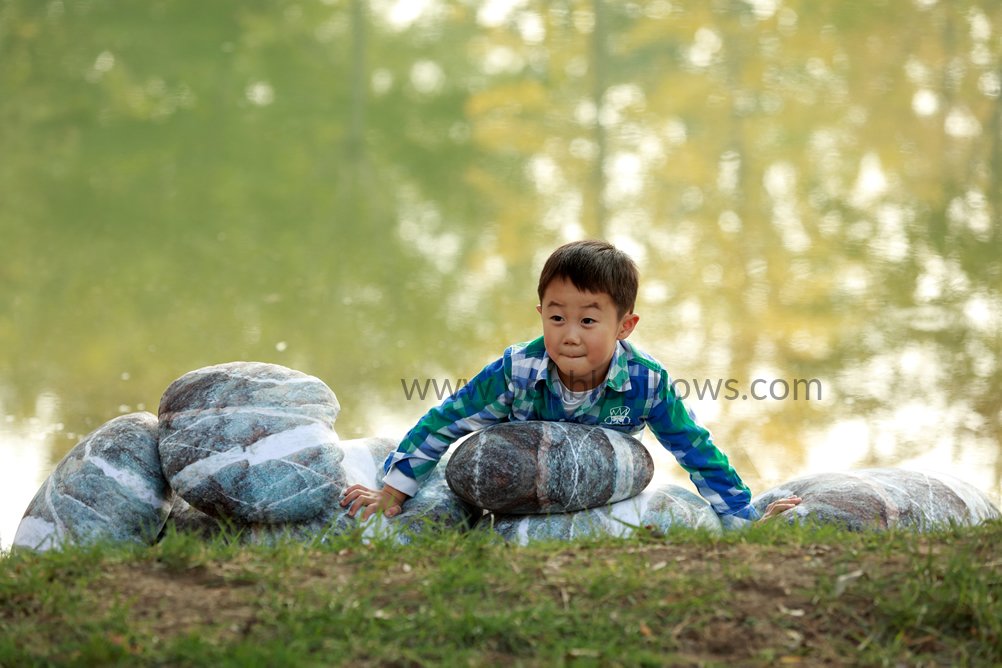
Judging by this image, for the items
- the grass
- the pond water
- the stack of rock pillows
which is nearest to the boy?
the stack of rock pillows

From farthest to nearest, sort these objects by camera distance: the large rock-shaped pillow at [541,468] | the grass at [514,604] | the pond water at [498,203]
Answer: the pond water at [498,203] → the large rock-shaped pillow at [541,468] → the grass at [514,604]

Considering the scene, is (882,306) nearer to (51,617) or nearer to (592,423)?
(592,423)

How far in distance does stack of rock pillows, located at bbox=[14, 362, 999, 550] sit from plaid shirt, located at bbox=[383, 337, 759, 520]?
0.10 metres

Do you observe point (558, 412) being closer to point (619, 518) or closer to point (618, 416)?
point (618, 416)

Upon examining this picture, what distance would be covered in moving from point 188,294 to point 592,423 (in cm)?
456

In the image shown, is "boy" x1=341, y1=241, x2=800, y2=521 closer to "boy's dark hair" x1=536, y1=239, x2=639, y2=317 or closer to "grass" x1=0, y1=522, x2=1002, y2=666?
"boy's dark hair" x1=536, y1=239, x2=639, y2=317

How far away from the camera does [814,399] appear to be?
6746 millimetres

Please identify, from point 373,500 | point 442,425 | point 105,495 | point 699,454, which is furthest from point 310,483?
point 699,454

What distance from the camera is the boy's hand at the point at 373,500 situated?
13.8 feet

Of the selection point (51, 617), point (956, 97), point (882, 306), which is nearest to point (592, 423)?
point (51, 617)

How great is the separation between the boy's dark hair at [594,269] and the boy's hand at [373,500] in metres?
0.91

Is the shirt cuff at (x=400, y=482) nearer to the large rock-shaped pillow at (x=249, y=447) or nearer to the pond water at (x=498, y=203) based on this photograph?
the large rock-shaped pillow at (x=249, y=447)

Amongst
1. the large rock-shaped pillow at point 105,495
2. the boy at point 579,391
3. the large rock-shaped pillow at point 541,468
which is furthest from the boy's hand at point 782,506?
the large rock-shaped pillow at point 105,495

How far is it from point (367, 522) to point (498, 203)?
647cm
